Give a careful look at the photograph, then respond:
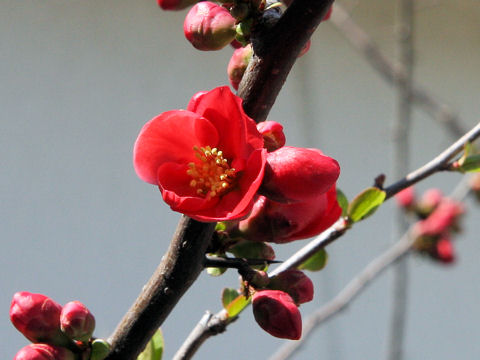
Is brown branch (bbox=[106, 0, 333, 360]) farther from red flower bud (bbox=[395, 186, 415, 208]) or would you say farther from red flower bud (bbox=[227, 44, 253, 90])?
red flower bud (bbox=[395, 186, 415, 208])

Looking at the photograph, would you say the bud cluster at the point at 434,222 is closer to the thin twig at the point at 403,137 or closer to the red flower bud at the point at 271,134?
the thin twig at the point at 403,137

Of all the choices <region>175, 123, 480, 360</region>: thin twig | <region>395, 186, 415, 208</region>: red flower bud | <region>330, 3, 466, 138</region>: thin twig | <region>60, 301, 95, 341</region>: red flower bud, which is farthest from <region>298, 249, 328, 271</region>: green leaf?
<region>395, 186, 415, 208</region>: red flower bud

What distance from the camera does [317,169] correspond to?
1.42ft

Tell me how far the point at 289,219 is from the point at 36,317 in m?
0.22

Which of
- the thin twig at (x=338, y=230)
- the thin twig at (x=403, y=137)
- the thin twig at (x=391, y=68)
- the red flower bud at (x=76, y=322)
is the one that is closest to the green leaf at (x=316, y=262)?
the thin twig at (x=338, y=230)

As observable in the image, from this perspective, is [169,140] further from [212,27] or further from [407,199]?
[407,199]

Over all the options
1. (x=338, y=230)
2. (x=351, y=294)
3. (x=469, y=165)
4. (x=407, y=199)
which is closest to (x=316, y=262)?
(x=338, y=230)

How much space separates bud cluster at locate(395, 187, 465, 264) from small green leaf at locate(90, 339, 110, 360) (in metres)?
1.13

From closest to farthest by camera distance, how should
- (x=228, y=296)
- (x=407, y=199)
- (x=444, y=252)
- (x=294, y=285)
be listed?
(x=294, y=285) < (x=228, y=296) < (x=444, y=252) < (x=407, y=199)

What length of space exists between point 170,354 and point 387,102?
1353mm

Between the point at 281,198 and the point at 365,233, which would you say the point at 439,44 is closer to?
the point at 365,233

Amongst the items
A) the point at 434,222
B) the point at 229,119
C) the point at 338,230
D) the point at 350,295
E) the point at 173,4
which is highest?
the point at 173,4

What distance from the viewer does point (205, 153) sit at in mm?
515

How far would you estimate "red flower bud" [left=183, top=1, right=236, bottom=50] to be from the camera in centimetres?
50
